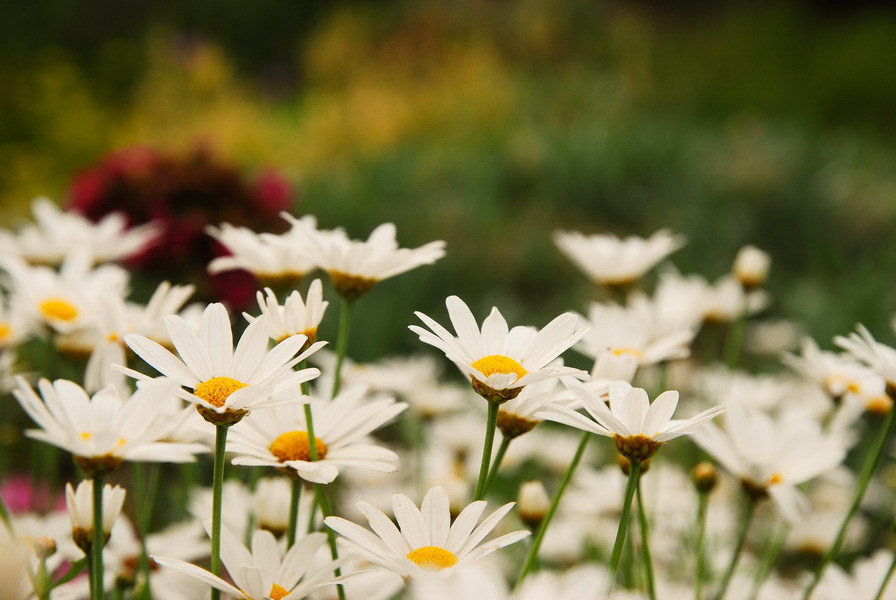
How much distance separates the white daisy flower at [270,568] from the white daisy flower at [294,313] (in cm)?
15

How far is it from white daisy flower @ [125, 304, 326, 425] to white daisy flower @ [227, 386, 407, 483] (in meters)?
0.06

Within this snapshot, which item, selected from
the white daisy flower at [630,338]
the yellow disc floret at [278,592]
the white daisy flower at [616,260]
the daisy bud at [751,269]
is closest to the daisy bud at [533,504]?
the white daisy flower at [630,338]

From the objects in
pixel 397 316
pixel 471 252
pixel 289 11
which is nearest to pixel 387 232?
pixel 397 316

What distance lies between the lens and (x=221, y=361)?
602 millimetres

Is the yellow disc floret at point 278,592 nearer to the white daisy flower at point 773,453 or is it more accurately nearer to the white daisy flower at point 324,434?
the white daisy flower at point 324,434

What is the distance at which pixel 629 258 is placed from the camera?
1051mm

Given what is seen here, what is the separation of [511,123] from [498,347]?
448 cm

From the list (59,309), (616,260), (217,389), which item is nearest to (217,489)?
(217,389)

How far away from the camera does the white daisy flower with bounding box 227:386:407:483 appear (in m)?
0.63

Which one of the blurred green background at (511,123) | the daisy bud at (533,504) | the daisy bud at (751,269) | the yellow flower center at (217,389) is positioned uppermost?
the blurred green background at (511,123)

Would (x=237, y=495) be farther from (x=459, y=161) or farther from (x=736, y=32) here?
(x=736, y=32)

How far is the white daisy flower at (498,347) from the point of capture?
58cm

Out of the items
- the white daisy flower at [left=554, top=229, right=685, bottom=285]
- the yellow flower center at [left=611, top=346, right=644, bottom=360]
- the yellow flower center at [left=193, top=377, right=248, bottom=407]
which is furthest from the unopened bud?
the white daisy flower at [left=554, top=229, right=685, bottom=285]

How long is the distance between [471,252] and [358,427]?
8.05ft
